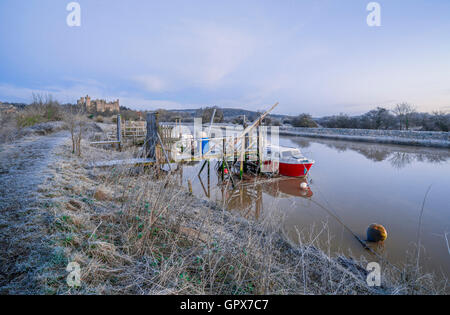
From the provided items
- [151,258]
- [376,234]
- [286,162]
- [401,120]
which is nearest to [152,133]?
[151,258]

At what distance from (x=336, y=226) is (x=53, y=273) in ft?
25.4

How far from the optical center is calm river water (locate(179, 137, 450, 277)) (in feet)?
19.8

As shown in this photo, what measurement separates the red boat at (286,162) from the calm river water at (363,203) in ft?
2.29

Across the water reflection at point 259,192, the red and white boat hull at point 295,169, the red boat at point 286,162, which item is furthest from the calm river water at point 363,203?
the red boat at point 286,162

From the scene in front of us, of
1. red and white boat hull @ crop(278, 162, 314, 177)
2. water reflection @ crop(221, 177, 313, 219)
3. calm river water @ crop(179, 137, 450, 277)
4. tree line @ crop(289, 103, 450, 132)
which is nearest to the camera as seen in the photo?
calm river water @ crop(179, 137, 450, 277)

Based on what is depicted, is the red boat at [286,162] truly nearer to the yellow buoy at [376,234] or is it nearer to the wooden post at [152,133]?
the yellow buoy at [376,234]

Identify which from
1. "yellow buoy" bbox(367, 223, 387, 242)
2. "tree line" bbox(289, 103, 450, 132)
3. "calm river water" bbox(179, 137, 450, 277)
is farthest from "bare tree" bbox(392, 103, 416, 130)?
"yellow buoy" bbox(367, 223, 387, 242)

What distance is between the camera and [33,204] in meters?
3.48

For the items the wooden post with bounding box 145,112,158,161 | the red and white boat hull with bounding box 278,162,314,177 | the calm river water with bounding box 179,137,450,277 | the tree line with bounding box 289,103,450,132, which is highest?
the tree line with bounding box 289,103,450,132

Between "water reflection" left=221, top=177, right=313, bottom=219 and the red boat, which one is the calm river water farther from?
the red boat

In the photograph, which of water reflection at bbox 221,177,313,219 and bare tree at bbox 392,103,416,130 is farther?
bare tree at bbox 392,103,416,130

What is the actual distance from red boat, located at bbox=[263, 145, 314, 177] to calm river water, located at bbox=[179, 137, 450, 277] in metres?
0.70

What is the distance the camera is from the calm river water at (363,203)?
6.03 metres
